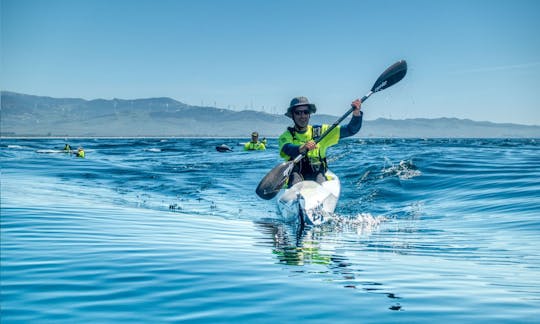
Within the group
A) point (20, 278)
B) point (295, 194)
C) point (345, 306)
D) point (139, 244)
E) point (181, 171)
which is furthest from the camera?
point (181, 171)

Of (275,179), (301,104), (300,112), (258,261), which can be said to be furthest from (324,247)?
(300,112)

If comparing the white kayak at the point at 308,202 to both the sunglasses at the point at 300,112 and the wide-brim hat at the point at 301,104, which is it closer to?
the sunglasses at the point at 300,112

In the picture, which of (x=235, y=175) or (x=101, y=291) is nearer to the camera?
(x=101, y=291)

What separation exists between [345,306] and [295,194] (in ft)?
22.7

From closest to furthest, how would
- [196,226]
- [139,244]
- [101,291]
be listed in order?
[101,291]
[139,244]
[196,226]

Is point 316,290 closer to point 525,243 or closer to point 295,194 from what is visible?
point 525,243

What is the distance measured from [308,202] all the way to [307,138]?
2.19 m

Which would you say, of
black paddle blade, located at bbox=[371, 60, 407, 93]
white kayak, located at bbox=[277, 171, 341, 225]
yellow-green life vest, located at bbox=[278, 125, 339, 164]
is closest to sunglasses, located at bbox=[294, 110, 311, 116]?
yellow-green life vest, located at bbox=[278, 125, 339, 164]

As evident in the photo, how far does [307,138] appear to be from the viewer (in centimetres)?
1279

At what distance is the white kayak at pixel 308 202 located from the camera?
11047mm

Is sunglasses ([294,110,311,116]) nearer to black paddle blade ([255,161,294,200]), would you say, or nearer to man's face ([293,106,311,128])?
man's face ([293,106,311,128])

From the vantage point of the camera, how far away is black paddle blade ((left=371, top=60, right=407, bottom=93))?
45.7 ft

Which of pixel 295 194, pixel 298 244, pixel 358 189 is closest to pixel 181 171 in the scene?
pixel 358 189

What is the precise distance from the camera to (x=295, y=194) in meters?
11.4
